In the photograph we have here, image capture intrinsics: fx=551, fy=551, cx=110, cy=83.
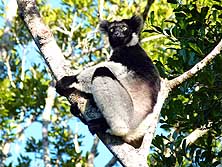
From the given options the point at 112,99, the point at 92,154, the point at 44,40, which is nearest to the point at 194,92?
the point at 112,99

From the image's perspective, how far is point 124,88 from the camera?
19.3ft

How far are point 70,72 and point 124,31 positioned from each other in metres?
2.22

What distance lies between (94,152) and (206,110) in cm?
639

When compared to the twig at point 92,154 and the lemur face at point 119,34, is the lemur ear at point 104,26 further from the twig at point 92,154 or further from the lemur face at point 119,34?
the twig at point 92,154

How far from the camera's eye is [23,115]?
1431cm

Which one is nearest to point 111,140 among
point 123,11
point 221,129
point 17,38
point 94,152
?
point 221,129

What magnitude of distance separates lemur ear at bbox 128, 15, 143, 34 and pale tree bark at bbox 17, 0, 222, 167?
2.02 metres

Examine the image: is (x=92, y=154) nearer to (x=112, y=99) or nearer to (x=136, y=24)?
(x=136, y=24)

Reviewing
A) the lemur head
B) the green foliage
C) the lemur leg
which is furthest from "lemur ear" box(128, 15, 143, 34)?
the lemur leg

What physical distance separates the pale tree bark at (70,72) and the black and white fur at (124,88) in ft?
0.79

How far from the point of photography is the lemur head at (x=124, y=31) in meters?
6.81

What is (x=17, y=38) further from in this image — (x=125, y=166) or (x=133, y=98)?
(x=125, y=166)

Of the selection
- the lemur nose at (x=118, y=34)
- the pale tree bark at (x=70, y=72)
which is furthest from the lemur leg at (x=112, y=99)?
the lemur nose at (x=118, y=34)

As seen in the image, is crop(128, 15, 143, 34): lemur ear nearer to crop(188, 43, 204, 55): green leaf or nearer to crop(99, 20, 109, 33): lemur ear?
crop(99, 20, 109, 33): lemur ear
